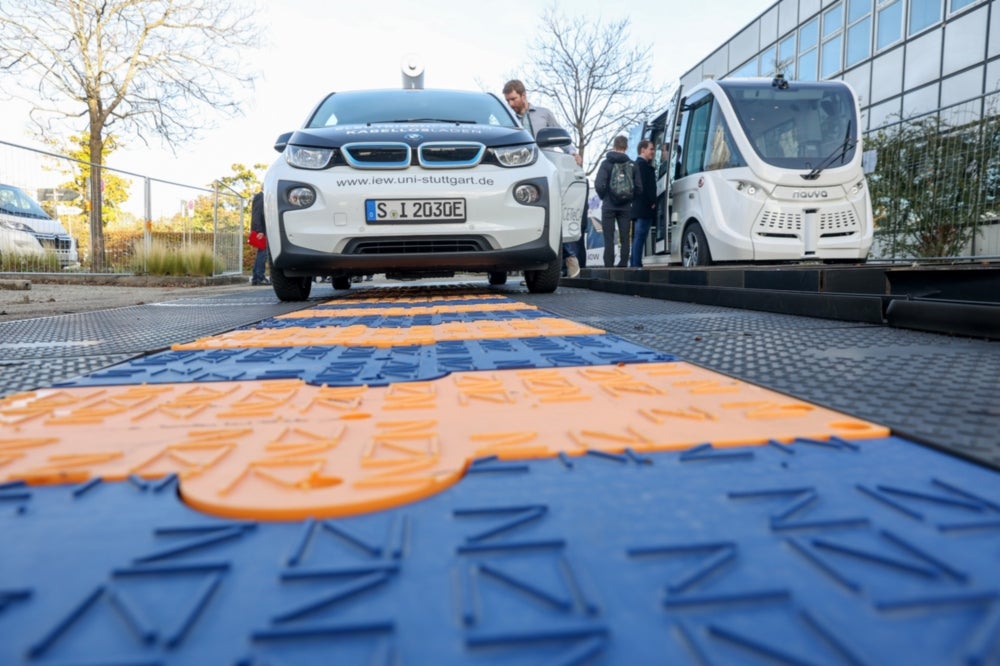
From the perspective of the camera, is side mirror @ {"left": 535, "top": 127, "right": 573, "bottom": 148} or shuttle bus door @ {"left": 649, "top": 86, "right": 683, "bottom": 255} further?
shuttle bus door @ {"left": 649, "top": 86, "right": 683, "bottom": 255}

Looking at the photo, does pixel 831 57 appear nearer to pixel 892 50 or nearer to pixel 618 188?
pixel 892 50

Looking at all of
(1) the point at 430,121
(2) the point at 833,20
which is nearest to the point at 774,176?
(1) the point at 430,121

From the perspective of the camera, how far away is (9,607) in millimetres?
648

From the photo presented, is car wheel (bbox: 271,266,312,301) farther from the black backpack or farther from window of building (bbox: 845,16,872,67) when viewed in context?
window of building (bbox: 845,16,872,67)

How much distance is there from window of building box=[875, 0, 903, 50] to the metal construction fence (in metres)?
14.6

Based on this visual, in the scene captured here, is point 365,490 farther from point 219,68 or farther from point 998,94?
point 219,68

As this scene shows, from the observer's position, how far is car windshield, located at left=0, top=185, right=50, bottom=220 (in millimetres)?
9906

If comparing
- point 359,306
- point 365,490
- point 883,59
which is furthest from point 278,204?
point 883,59

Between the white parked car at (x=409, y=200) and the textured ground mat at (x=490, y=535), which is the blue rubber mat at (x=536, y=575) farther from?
the white parked car at (x=409, y=200)

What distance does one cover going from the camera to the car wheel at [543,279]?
5.37 metres

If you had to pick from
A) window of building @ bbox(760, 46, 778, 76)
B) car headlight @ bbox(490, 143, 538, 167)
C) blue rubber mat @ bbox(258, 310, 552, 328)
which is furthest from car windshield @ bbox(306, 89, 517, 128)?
window of building @ bbox(760, 46, 778, 76)

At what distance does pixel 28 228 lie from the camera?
10422mm

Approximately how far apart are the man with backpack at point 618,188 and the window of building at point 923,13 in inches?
334

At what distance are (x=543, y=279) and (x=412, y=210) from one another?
146 cm
